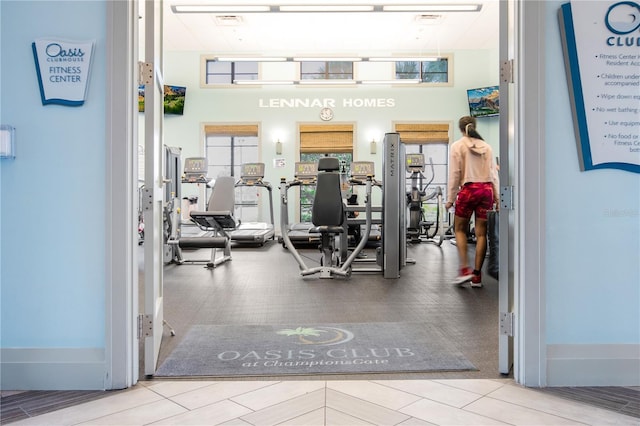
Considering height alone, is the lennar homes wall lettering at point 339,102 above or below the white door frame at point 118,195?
above

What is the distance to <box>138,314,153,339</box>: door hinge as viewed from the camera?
231 centimetres

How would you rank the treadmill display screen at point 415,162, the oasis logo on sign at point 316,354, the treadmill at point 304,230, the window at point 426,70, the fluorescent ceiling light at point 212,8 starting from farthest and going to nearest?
the window at point 426,70
the treadmill display screen at point 415,162
the treadmill at point 304,230
the fluorescent ceiling light at point 212,8
the oasis logo on sign at point 316,354

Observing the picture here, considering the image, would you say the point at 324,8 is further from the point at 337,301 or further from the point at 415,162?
the point at 337,301

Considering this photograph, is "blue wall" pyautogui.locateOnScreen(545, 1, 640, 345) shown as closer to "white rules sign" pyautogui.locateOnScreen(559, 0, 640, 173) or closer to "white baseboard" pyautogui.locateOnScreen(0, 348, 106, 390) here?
"white rules sign" pyautogui.locateOnScreen(559, 0, 640, 173)

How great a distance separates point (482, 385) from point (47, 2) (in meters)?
2.62

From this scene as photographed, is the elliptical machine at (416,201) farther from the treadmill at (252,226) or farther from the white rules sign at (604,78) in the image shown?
the white rules sign at (604,78)

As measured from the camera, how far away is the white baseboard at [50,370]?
7.15 feet

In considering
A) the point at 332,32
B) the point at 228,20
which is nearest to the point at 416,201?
the point at 332,32

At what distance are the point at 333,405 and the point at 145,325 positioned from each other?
3.22 ft

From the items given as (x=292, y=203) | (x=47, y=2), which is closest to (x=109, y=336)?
(x=47, y=2)

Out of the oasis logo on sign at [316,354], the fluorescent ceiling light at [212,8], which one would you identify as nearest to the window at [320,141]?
the fluorescent ceiling light at [212,8]

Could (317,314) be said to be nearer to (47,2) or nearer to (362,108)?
(47,2)

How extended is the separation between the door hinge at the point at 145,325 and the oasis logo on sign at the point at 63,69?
1.03 meters

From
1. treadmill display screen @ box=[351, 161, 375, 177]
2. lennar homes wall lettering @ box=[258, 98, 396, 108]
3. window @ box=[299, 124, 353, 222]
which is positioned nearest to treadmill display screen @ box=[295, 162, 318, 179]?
treadmill display screen @ box=[351, 161, 375, 177]
